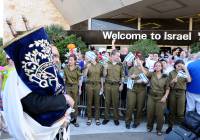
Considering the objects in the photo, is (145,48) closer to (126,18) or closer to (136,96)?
(136,96)

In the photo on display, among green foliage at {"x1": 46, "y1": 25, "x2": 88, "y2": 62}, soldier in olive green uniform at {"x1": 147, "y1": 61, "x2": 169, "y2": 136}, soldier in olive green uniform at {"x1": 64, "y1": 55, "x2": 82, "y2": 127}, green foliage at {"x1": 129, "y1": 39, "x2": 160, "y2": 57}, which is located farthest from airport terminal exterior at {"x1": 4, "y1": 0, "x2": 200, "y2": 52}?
soldier in olive green uniform at {"x1": 147, "y1": 61, "x2": 169, "y2": 136}

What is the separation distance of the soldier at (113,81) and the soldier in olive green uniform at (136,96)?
1.07ft

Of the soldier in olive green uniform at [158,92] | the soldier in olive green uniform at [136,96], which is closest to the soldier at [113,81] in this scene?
the soldier in olive green uniform at [136,96]

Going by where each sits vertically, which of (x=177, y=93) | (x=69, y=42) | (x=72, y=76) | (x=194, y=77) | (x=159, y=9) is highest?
(x=159, y=9)

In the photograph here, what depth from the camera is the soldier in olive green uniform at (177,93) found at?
313 inches

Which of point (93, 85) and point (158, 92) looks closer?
point (158, 92)

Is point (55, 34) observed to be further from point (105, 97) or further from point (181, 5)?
point (105, 97)

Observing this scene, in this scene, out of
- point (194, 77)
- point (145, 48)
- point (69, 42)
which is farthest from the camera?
point (69, 42)

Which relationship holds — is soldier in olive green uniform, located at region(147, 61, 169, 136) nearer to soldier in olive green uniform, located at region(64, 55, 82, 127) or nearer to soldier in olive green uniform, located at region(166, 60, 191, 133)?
soldier in olive green uniform, located at region(166, 60, 191, 133)

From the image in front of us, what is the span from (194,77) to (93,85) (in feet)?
15.8

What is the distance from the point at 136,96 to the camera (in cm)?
851

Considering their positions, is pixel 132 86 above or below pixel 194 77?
below

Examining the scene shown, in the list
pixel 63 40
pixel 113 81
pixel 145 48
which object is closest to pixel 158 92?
pixel 113 81

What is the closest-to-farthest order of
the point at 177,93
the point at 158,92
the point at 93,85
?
the point at 158,92 < the point at 177,93 < the point at 93,85
